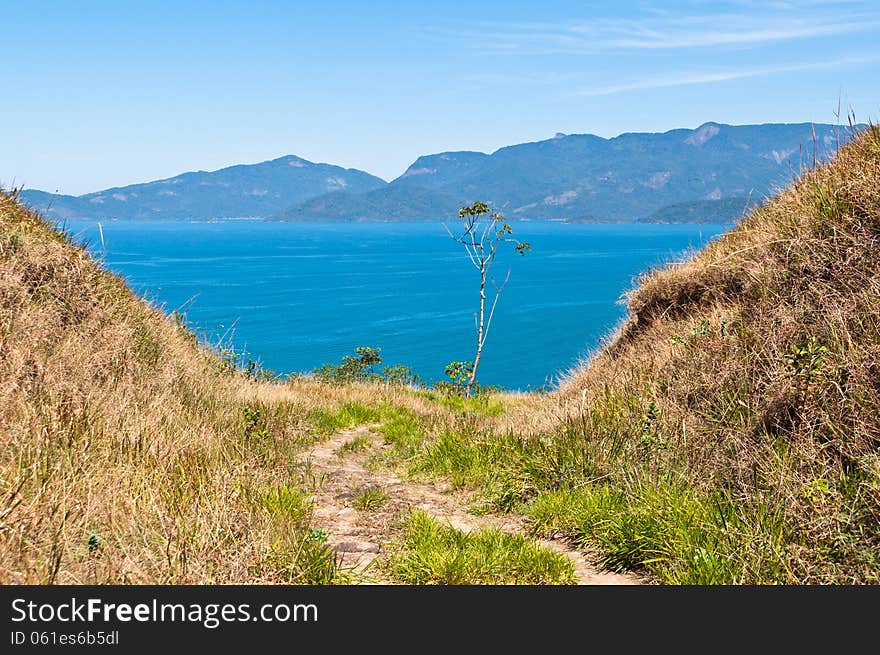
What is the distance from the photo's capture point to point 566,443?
7176mm

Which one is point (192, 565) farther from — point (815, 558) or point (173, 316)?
point (173, 316)

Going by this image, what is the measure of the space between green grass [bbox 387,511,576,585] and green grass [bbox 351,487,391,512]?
122cm

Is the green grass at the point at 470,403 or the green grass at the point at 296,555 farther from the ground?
the green grass at the point at 296,555

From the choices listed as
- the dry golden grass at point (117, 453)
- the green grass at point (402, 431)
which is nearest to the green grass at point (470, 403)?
the green grass at point (402, 431)

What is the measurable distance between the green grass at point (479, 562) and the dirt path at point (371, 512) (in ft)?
0.64

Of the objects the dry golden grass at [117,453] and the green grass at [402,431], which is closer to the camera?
the dry golden grass at [117,453]

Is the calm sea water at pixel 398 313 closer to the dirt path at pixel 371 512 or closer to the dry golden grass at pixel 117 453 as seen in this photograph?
the dry golden grass at pixel 117 453

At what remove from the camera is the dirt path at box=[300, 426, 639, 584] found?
5.04m

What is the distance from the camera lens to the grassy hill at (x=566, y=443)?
4215 mm

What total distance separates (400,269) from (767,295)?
193311 mm

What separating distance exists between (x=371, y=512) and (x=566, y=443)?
2.36 metres

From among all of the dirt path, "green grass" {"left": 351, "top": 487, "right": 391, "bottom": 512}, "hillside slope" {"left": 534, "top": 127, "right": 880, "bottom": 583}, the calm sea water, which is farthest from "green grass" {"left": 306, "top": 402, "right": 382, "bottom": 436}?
the calm sea water

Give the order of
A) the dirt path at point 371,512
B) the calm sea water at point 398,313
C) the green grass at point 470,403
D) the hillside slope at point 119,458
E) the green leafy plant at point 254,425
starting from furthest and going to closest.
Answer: the calm sea water at point 398,313 < the green grass at point 470,403 < the green leafy plant at point 254,425 < the dirt path at point 371,512 < the hillside slope at point 119,458

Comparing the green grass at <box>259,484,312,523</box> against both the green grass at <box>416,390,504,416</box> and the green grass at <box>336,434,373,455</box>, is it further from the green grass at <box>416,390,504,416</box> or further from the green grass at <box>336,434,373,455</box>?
the green grass at <box>416,390,504,416</box>
